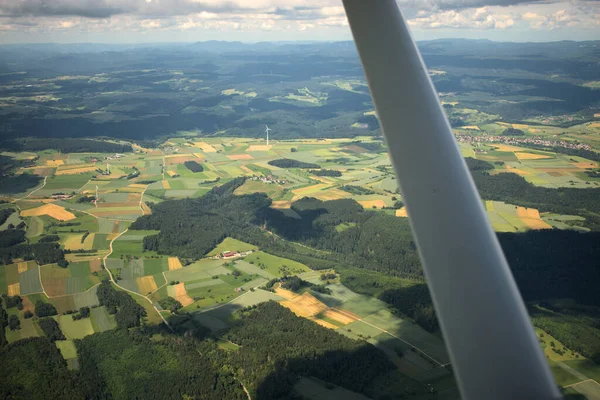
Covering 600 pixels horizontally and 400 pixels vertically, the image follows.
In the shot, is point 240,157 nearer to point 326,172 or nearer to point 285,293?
point 326,172

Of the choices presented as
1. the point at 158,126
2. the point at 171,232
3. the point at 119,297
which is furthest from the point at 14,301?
the point at 158,126

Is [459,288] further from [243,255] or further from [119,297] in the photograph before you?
[243,255]

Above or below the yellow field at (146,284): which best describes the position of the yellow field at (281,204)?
above

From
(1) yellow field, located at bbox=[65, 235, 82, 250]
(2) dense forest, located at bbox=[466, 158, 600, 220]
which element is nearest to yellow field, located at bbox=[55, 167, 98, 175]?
(1) yellow field, located at bbox=[65, 235, 82, 250]

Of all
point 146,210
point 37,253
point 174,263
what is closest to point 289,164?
point 146,210

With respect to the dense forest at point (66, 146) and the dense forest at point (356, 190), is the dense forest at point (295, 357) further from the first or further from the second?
the dense forest at point (66, 146)

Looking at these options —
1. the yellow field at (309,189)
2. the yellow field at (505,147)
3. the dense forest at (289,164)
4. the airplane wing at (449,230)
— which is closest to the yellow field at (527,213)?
the yellow field at (309,189)

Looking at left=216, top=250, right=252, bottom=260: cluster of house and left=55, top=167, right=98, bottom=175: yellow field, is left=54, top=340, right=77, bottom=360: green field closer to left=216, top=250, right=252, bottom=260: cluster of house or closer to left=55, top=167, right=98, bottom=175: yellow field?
left=216, top=250, right=252, bottom=260: cluster of house
